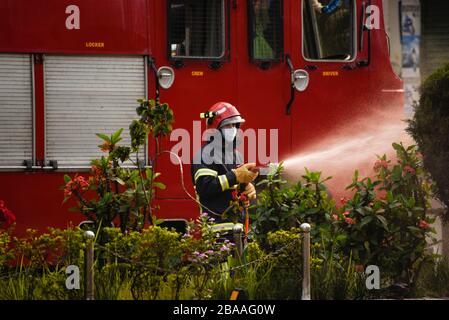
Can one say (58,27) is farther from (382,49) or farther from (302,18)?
(382,49)

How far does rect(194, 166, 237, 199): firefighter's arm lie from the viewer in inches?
394

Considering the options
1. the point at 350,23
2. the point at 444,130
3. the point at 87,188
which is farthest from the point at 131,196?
the point at 350,23

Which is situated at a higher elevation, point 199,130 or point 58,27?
point 58,27

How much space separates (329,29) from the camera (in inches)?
496

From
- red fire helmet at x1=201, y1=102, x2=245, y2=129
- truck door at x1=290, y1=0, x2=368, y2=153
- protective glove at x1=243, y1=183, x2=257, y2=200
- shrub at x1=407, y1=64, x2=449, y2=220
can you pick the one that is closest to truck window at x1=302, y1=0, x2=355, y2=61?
truck door at x1=290, y1=0, x2=368, y2=153

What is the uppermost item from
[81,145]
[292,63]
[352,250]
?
[292,63]

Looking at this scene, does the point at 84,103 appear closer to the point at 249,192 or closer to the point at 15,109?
the point at 15,109

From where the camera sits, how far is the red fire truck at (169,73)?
37.5ft

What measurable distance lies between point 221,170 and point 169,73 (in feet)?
6.28

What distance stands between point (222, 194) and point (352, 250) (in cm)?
121

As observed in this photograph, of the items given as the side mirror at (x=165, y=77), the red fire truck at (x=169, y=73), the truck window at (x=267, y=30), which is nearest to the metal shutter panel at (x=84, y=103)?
the red fire truck at (x=169, y=73)

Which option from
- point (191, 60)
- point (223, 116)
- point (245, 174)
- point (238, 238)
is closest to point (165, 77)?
point (191, 60)

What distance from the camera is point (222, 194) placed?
1030 cm

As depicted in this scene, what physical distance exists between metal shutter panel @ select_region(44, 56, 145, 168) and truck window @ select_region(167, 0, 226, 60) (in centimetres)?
54
